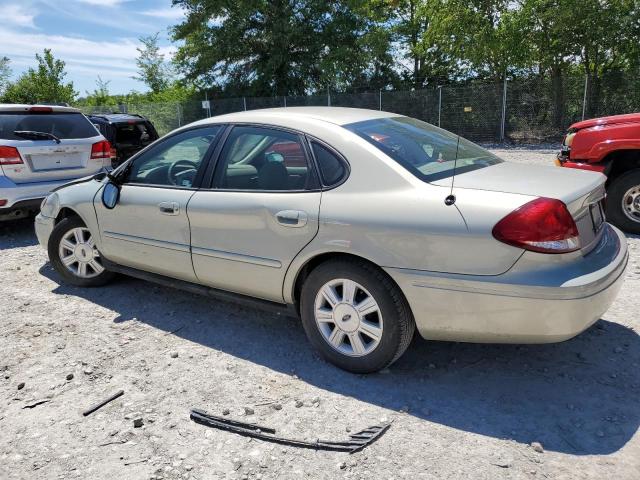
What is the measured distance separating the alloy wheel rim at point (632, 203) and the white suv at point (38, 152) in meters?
6.74

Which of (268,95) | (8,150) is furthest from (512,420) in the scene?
(268,95)

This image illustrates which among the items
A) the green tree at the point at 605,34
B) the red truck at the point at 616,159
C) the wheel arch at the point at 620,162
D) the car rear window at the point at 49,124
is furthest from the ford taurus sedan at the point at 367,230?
the green tree at the point at 605,34

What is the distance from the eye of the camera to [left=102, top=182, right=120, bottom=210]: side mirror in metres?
4.26

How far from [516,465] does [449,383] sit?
0.76 meters

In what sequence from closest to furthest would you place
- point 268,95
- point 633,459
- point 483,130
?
point 633,459 < point 483,130 < point 268,95

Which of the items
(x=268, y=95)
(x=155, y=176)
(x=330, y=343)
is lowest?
(x=330, y=343)

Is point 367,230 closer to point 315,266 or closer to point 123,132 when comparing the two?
point 315,266

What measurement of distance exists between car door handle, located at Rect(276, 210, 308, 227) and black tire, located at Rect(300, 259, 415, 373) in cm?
30

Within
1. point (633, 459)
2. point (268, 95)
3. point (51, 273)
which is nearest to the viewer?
point (633, 459)

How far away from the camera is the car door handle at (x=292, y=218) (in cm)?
316

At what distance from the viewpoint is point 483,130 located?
742 inches

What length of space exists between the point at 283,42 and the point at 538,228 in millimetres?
25260

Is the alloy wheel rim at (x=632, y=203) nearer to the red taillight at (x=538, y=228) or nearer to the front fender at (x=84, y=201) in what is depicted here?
the red taillight at (x=538, y=228)

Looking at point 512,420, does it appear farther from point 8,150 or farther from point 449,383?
point 8,150
